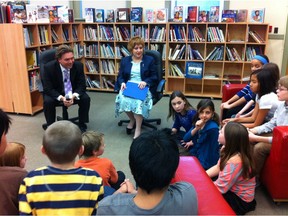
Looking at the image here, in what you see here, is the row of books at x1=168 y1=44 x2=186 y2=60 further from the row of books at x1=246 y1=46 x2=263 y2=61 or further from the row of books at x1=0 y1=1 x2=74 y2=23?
the row of books at x1=0 y1=1 x2=74 y2=23

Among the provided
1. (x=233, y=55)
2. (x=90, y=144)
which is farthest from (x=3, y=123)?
(x=233, y=55)

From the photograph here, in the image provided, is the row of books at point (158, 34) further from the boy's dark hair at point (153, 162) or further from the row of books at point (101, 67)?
the boy's dark hair at point (153, 162)

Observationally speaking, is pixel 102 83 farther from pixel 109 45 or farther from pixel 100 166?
pixel 100 166

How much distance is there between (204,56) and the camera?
4.87m

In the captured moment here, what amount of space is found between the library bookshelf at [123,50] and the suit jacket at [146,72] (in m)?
1.38

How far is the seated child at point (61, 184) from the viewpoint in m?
1.04

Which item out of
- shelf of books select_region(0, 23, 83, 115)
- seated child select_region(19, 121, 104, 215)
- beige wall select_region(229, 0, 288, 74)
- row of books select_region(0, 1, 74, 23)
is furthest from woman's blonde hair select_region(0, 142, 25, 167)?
beige wall select_region(229, 0, 288, 74)

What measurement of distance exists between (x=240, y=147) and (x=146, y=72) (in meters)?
1.94

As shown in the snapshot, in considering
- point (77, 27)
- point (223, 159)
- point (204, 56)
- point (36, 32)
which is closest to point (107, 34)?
point (77, 27)

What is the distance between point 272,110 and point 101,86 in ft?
12.2

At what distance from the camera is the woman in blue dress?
328 cm

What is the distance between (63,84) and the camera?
3463mm

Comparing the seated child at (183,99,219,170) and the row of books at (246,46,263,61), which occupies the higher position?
the row of books at (246,46,263,61)

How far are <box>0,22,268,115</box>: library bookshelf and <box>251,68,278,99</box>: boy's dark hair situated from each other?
2335 mm
